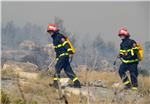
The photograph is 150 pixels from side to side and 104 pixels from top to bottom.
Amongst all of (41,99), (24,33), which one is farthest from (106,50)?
(41,99)

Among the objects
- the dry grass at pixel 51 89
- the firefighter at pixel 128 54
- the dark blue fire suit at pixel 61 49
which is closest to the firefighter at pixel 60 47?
the dark blue fire suit at pixel 61 49

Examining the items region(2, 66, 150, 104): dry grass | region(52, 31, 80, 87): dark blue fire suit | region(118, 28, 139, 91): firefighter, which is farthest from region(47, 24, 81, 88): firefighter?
region(118, 28, 139, 91): firefighter

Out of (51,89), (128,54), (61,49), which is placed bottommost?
(51,89)

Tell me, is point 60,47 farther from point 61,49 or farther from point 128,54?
point 128,54

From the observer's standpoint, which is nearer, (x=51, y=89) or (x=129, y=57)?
(x=51, y=89)

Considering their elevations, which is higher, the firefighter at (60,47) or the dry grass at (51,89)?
the firefighter at (60,47)

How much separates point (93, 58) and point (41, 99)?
3719 millimetres

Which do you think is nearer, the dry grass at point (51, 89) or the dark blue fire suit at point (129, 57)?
the dry grass at point (51, 89)

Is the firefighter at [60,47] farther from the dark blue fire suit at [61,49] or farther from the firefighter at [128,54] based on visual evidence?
the firefighter at [128,54]

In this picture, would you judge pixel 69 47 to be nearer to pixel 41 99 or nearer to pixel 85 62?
pixel 41 99

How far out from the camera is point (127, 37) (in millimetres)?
12414

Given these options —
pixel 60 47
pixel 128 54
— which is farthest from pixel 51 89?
pixel 128 54

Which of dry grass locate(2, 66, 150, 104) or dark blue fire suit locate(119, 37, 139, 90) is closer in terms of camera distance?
dry grass locate(2, 66, 150, 104)

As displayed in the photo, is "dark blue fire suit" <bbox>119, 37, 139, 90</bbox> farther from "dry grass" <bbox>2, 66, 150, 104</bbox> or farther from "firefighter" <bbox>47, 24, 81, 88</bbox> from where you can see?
"firefighter" <bbox>47, 24, 81, 88</bbox>
